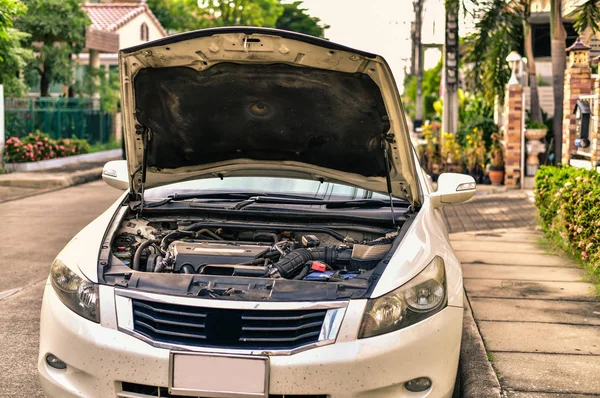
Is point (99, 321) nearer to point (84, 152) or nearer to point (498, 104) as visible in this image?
point (498, 104)

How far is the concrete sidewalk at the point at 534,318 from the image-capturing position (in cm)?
491

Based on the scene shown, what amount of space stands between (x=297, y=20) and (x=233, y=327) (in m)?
70.3

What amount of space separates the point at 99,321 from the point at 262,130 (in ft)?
6.07

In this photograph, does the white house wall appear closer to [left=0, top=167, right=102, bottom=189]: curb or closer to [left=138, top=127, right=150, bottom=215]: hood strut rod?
[left=0, top=167, right=102, bottom=189]: curb

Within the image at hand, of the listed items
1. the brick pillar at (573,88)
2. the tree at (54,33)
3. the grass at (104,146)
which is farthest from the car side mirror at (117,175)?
the grass at (104,146)

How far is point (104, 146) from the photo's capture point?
28766 millimetres

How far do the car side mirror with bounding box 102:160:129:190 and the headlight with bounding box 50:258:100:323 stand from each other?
1.33 meters

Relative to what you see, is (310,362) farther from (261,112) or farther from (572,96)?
(572,96)

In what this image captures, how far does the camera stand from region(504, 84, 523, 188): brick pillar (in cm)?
1655

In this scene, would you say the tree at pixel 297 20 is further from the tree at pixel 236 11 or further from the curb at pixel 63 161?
the curb at pixel 63 161

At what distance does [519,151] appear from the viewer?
→ 16672 mm

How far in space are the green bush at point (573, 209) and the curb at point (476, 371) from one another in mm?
2415

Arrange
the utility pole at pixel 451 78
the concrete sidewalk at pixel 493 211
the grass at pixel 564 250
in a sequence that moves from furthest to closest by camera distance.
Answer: the utility pole at pixel 451 78
the concrete sidewalk at pixel 493 211
the grass at pixel 564 250

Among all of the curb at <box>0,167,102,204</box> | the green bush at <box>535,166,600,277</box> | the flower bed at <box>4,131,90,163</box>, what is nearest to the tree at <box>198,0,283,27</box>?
the flower bed at <box>4,131,90,163</box>
